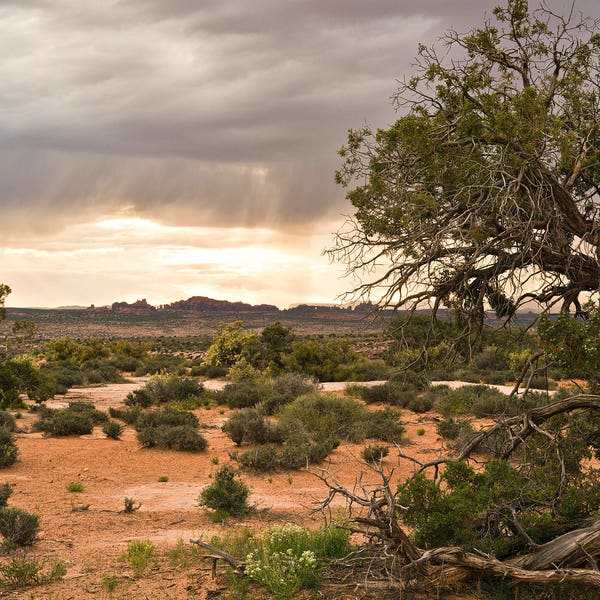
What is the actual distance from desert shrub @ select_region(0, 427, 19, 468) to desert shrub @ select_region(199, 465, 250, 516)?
5947mm

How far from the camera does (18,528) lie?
8438 millimetres

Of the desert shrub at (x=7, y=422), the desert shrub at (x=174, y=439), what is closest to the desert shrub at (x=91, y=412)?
the desert shrub at (x=7, y=422)

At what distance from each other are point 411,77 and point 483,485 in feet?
16.9

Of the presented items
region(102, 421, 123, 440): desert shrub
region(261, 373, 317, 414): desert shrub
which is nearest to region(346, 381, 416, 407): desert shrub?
region(261, 373, 317, 414): desert shrub

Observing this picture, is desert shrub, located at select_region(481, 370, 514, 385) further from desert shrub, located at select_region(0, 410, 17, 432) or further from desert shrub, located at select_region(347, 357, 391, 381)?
desert shrub, located at select_region(0, 410, 17, 432)

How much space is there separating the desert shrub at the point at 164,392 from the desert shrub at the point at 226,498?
15.1m

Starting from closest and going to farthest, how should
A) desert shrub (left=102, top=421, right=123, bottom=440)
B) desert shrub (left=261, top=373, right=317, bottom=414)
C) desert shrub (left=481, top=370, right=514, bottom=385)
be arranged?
desert shrub (left=102, top=421, right=123, bottom=440) → desert shrub (left=261, top=373, right=317, bottom=414) → desert shrub (left=481, top=370, right=514, bottom=385)

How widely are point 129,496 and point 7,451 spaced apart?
4.00 m

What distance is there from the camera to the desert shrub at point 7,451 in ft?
46.1

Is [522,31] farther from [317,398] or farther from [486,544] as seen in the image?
[317,398]

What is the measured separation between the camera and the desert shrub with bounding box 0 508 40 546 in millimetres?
8414

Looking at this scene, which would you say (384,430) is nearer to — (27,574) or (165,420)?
(165,420)

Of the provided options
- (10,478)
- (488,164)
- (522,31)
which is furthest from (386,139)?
(10,478)

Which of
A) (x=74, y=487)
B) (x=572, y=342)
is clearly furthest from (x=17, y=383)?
(x=572, y=342)
